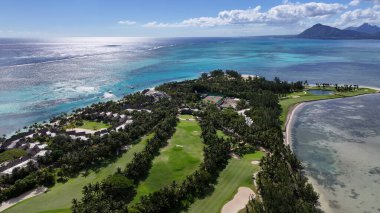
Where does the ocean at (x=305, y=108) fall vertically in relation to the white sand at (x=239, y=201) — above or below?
above

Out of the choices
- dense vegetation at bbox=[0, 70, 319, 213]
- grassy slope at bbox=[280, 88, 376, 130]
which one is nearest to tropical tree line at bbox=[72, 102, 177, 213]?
dense vegetation at bbox=[0, 70, 319, 213]

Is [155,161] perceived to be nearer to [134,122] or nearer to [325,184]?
[134,122]

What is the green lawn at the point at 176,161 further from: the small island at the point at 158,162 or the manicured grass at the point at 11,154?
the manicured grass at the point at 11,154

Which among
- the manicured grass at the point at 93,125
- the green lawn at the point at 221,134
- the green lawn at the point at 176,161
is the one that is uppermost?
the manicured grass at the point at 93,125

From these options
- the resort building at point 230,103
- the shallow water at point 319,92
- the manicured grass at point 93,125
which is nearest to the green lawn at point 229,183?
the resort building at point 230,103

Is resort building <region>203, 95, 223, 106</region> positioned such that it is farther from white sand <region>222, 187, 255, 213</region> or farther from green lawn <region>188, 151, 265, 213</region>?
white sand <region>222, 187, 255, 213</region>
